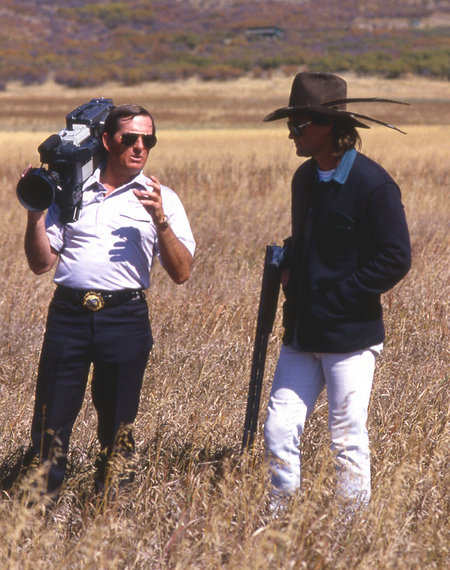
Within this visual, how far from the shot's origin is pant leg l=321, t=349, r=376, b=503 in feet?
11.1

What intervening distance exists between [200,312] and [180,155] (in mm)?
16662

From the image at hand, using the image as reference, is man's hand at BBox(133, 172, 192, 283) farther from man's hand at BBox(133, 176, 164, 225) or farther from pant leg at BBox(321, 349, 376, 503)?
pant leg at BBox(321, 349, 376, 503)

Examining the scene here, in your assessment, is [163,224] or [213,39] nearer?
[163,224]

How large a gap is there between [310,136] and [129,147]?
2.34 ft

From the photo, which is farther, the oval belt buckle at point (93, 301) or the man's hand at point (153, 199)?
the oval belt buckle at point (93, 301)

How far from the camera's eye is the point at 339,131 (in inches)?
135

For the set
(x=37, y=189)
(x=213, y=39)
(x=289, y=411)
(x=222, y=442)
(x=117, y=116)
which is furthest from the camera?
(x=213, y=39)

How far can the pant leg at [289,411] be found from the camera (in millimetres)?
3455

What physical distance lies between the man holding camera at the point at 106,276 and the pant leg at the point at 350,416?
743 millimetres

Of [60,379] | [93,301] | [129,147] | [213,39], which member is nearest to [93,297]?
[93,301]

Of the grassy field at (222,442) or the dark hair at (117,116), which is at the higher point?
the dark hair at (117,116)

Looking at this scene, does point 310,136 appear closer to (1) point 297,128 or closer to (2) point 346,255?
(1) point 297,128

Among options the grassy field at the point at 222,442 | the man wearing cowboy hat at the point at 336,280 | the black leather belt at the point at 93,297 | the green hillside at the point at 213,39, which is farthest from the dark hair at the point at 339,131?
the green hillside at the point at 213,39

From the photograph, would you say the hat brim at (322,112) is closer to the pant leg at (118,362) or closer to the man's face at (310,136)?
the man's face at (310,136)
